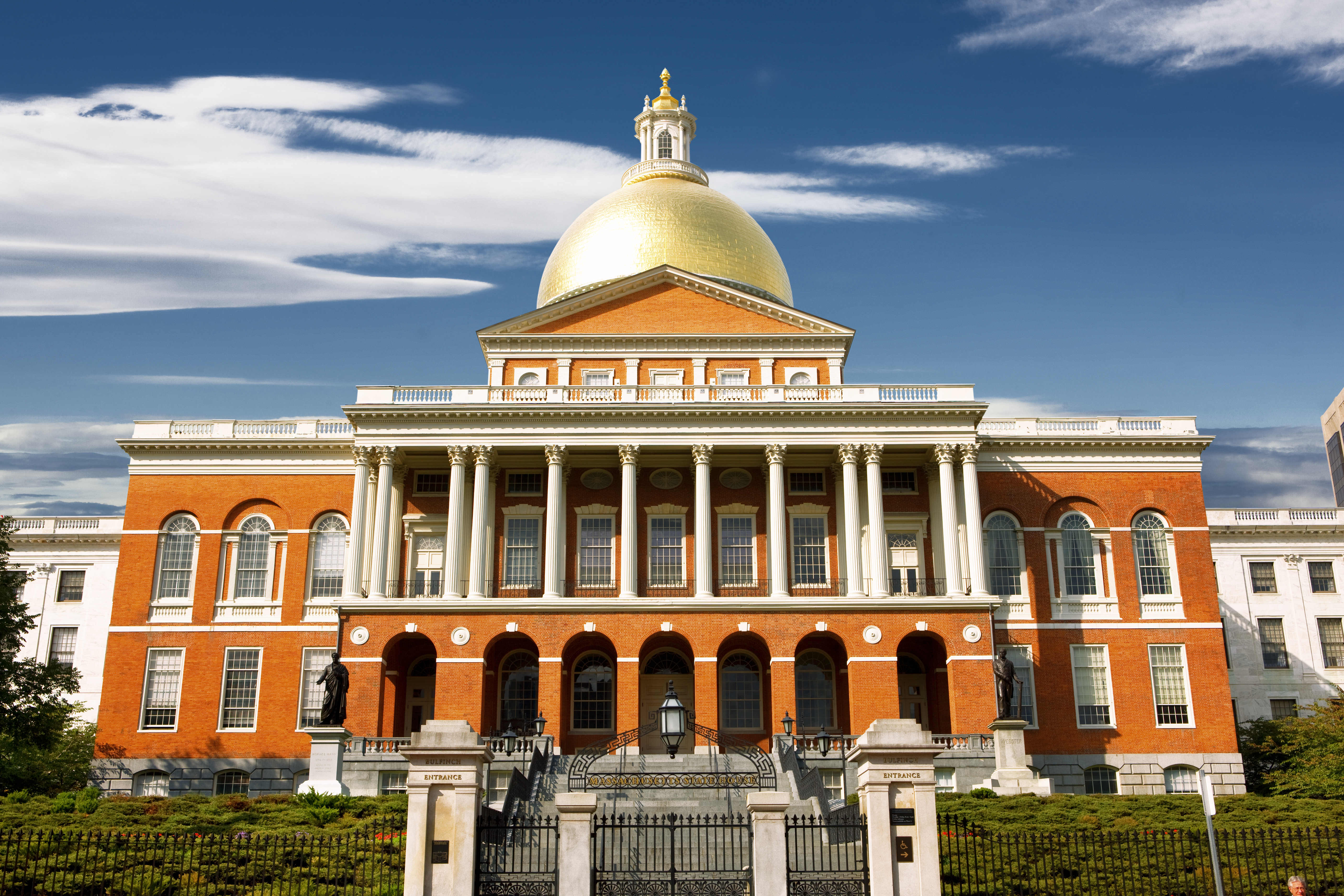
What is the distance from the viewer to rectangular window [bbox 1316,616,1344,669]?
5450 centimetres

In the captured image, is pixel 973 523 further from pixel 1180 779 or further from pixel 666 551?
pixel 1180 779

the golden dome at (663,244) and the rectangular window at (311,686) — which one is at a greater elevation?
the golden dome at (663,244)

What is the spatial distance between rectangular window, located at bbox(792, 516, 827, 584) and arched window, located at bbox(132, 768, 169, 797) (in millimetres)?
23612

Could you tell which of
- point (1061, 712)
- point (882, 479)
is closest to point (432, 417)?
point (882, 479)

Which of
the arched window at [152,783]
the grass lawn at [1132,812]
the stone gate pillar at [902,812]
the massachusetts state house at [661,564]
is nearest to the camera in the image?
the stone gate pillar at [902,812]

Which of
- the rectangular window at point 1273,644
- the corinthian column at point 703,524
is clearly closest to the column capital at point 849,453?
the corinthian column at point 703,524

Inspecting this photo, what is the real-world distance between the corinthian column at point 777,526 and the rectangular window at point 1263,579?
24752 millimetres

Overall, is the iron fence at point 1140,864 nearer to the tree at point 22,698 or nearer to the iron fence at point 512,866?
the iron fence at point 512,866

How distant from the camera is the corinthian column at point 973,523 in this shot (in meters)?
42.7

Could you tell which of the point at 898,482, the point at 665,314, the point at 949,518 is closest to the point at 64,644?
the point at 665,314

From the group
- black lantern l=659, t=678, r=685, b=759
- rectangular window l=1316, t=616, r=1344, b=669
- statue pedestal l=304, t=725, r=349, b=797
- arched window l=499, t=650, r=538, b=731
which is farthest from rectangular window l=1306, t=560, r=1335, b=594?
statue pedestal l=304, t=725, r=349, b=797

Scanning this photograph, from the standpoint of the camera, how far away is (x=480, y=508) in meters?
43.8

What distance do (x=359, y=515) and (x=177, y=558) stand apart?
8540 millimetres

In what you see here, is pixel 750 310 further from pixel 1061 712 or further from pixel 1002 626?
pixel 1061 712
